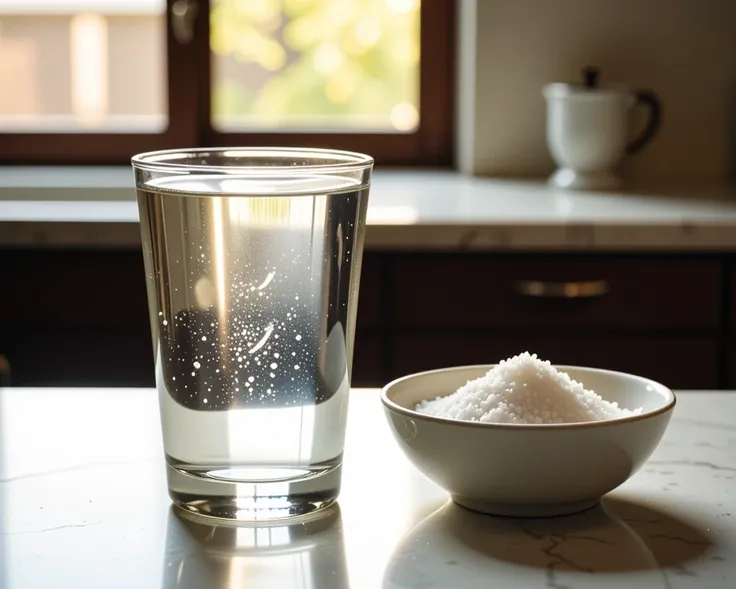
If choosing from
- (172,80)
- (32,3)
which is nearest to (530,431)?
(172,80)

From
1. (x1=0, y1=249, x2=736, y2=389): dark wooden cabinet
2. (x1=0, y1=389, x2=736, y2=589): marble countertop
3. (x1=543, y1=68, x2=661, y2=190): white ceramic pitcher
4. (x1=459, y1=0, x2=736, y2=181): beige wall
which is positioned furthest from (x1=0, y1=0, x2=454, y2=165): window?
(x1=0, y1=389, x2=736, y2=589): marble countertop

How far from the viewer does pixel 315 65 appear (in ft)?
8.10

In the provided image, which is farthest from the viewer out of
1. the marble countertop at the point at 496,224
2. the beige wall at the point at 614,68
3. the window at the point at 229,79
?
the window at the point at 229,79

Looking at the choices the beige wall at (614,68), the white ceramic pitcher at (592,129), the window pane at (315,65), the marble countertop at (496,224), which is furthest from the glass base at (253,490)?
the window pane at (315,65)

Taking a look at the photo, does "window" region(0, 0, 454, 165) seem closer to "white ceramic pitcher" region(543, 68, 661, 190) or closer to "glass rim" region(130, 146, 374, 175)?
"white ceramic pitcher" region(543, 68, 661, 190)

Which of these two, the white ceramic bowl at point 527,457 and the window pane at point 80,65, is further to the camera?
the window pane at point 80,65

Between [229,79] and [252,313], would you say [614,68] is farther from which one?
[252,313]

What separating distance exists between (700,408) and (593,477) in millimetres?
294

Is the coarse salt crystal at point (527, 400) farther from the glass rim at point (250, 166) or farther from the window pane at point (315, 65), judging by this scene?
the window pane at point (315, 65)

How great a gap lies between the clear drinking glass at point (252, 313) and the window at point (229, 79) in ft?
6.02

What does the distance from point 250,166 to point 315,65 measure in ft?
6.18

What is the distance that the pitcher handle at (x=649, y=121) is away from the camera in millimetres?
2057

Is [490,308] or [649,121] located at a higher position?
[649,121]

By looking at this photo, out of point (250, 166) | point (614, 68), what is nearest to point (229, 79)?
point (614, 68)
